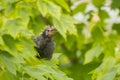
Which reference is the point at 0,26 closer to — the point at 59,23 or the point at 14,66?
the point at 14,66

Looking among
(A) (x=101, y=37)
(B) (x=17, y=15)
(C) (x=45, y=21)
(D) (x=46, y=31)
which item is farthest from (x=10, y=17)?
(C) (x=45, y=21)

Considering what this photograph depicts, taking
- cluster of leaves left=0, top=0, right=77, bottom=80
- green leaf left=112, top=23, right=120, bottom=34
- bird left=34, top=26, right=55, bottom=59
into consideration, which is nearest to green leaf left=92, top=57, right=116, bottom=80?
cluster of leaves left=0, top=0, right=77, bottom=80

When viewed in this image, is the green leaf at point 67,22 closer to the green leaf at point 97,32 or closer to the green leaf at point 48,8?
the green leaf at point 48,8

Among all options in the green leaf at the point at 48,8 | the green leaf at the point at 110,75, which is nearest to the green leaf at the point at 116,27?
the green leaf at the point at 48,8

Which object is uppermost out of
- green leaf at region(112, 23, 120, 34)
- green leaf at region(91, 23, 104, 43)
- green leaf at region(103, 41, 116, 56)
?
green leaf at region(112, 23, 120, 34)

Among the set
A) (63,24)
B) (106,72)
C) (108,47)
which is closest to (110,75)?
(106,72)

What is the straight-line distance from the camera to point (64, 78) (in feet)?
6.12

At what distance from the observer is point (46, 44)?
209 centimetres

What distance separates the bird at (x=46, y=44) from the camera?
2.06 metres

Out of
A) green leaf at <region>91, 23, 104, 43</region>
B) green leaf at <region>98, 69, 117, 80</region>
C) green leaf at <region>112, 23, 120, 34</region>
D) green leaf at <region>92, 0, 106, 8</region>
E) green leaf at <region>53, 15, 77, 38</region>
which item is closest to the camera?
green leaf at <region>98, 69, 117, 80</region>

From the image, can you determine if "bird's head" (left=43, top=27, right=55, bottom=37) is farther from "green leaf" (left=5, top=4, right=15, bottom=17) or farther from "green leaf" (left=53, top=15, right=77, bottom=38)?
"green leaf" (left=5, top=4, right=15, bottom=17)

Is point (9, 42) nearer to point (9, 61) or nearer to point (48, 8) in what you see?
point (9, 61)

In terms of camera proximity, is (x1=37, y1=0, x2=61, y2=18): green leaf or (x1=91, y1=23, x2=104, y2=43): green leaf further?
(x1=91, y1=23, x2=104, y2=43): green leaf

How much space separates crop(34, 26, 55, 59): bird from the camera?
6.75 feet
